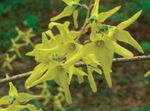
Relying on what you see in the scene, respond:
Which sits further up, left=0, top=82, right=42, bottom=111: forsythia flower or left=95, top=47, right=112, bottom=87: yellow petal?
left=95, top=47, right=112, bottom=87: yellow petal

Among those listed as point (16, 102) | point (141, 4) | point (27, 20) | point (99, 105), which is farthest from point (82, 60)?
point (27, 20)

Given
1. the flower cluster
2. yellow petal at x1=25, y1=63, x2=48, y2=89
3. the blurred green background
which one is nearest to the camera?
the flower cluster

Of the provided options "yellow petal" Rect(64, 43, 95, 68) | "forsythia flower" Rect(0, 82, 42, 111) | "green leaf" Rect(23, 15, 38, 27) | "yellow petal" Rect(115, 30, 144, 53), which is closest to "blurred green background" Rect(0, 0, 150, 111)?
"green leaf" Rect(23, 15, 38, 27)

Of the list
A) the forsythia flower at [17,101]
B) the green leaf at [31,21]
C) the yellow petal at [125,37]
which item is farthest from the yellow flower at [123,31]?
the green leaf at [31,21]

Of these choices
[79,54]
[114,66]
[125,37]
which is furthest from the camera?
[114,66]

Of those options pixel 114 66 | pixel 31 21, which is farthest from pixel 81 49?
pixel 31 21

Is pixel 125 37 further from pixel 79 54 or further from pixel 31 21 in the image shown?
pixel 31 21

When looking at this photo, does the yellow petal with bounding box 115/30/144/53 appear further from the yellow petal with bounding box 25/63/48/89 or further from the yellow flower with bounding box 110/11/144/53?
the yellow petal with bounding box 25/63/48/89

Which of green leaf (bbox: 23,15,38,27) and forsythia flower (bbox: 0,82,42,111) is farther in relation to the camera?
green leaf (bbox: 23,15,38,27)

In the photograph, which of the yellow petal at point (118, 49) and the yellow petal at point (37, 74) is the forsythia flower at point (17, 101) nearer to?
the yellow petal at point (37, 74)
